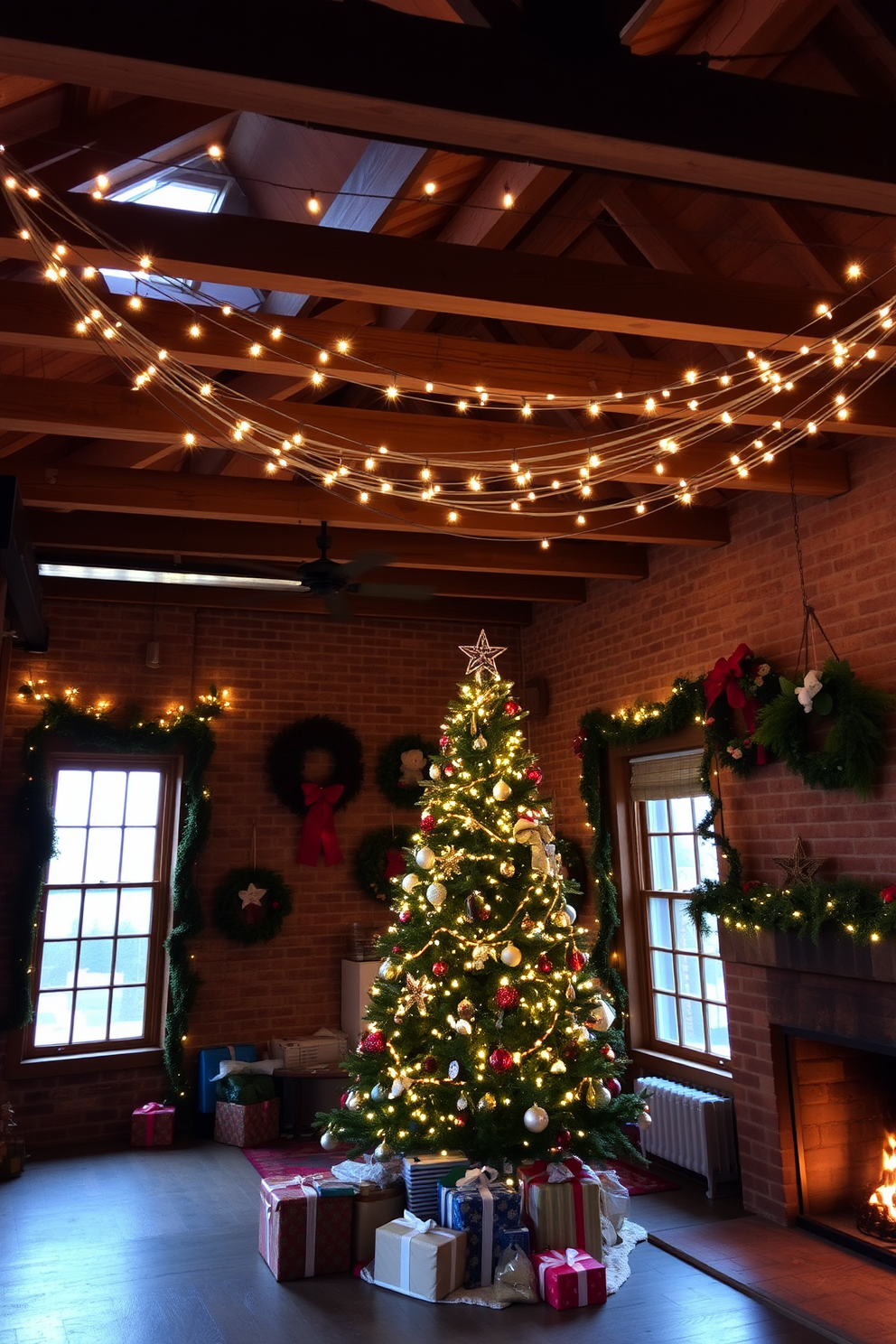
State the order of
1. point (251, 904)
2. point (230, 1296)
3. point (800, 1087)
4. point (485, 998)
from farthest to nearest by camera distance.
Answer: point (251, 904) < point (800, 1087) < point (485, 998) < point (230, 1296)

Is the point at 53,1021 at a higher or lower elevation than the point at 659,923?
lower

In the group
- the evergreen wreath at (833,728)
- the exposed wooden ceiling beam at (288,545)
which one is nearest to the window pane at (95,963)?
the exposed wooden ceiling beam at (288,545)

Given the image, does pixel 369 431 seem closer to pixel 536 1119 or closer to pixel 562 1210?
pixel 536 1119

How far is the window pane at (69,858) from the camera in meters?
6.57

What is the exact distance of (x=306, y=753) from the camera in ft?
23.7

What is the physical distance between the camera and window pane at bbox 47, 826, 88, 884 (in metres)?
6.57

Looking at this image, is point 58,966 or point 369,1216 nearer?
point 369,1216

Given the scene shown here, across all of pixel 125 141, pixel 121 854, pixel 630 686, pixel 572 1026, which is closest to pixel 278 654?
pixel 121 854

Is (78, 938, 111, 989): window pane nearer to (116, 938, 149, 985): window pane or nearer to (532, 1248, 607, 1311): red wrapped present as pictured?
(116, 938, 149, 985): window pane

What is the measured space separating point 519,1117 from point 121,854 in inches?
140

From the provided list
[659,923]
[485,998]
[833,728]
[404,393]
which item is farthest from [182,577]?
[659,923]

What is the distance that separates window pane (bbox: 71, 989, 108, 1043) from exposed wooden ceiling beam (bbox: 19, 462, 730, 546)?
3436 mm

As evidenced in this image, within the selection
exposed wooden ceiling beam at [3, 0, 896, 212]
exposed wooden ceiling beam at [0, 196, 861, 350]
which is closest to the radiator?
exposed wooden ceiling beam at [0, 196, 861, 350]

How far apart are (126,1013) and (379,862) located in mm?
2009
